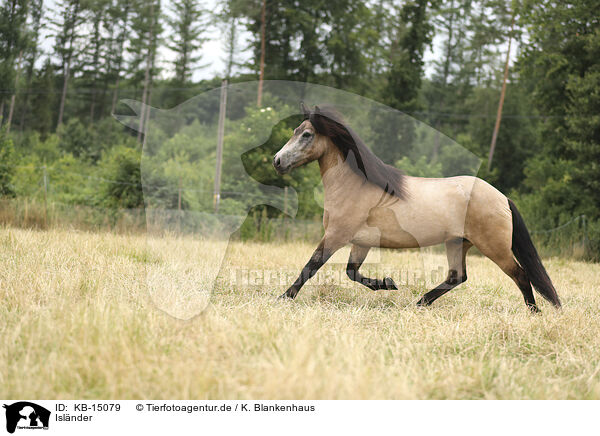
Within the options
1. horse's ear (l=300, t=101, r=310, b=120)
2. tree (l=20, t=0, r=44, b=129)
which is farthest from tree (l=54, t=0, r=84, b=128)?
horse's ear (l=300, t=101, r=310, b=120)

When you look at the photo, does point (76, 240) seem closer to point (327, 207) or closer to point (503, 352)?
point (327, 207)

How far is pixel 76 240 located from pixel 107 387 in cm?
435

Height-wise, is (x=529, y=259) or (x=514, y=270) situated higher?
(x=529, y=259)

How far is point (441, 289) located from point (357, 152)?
1540 mm

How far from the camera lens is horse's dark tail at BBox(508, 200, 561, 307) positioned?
12.9 ft

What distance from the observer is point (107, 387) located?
1.77 m

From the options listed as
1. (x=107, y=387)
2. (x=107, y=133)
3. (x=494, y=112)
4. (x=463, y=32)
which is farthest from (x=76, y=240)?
(x=463, y=32)

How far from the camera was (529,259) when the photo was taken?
158 inches

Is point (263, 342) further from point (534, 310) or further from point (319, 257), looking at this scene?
point (534, 310)

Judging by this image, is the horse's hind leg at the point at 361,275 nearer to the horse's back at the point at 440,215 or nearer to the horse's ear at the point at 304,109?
the horse's back at the point at 440,215
